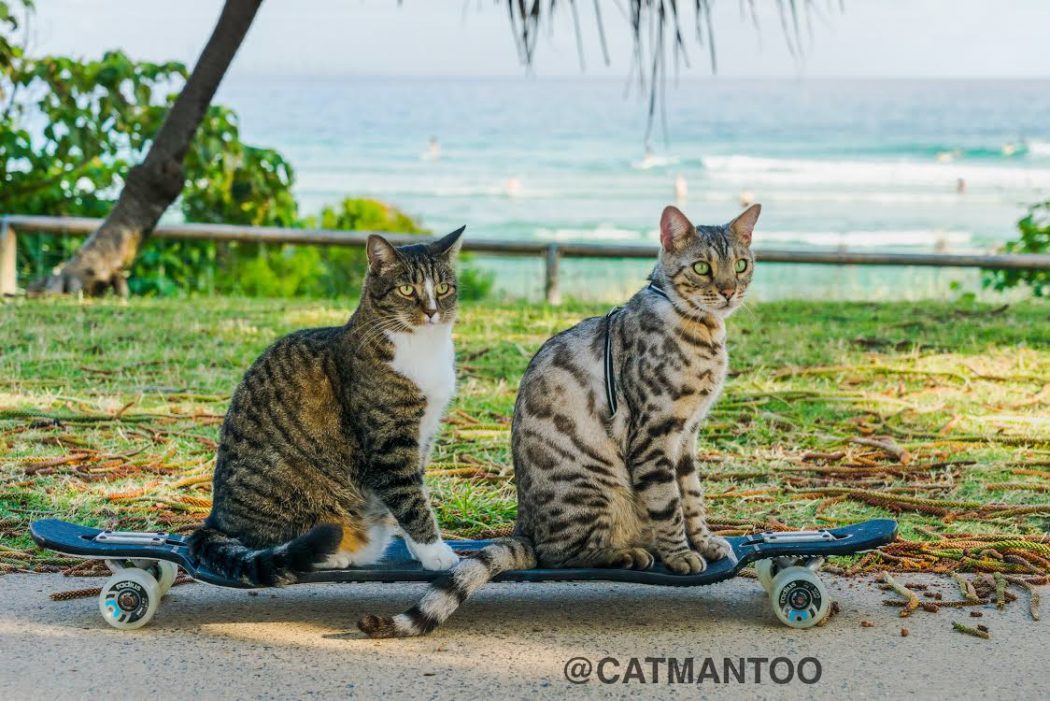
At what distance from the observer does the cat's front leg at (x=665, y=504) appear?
3.15 metres

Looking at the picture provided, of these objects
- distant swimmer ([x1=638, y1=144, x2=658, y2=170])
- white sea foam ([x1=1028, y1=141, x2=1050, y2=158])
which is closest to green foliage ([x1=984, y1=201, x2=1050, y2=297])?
distant swimmer ([x1=638, y1=144, x2=658, y2=170])

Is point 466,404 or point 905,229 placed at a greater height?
point 905,229

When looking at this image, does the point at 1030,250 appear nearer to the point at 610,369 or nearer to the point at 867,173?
the point at 610,369

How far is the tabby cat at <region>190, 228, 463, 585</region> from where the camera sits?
10.4ft

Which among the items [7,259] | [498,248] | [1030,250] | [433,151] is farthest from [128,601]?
[433,151]

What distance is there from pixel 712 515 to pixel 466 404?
5.51 ft

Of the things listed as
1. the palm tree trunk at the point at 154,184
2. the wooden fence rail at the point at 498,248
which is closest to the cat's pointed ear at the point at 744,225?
the wooden fence rail at the point at 498,248

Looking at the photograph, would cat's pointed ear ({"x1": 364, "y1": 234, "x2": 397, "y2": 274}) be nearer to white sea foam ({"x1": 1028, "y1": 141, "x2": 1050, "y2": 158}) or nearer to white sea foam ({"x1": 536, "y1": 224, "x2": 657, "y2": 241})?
white sea foam ({"x1": 536, "y1": 224, "x2": 657, "y2": 241})

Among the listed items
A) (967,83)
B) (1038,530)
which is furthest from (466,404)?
(967,83)

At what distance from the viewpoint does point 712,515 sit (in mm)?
3949

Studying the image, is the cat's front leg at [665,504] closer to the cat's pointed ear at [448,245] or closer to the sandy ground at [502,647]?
the sandy ground at [502,647]

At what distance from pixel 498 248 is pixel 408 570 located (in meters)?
5.44

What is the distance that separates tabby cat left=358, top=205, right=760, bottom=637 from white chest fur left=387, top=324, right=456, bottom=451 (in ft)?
0.78

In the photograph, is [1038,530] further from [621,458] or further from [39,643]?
[39,643]
